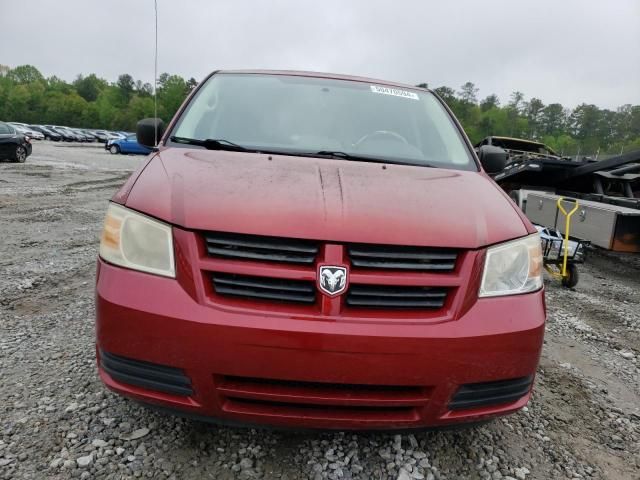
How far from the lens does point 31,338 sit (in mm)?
3033

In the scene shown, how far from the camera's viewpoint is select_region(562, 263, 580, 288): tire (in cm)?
504

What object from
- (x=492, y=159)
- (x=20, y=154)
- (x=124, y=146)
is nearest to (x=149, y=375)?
(x=492, y=159)

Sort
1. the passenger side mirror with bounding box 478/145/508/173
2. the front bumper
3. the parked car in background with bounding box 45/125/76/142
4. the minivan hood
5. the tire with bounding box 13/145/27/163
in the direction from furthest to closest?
the parked car in background with bounding box 45/125/76/142 < the tire with bounding box 13/145/27/163 < the passenger side mirror with bounding box 478/145/508/173 < the minivan hood < the front bumper

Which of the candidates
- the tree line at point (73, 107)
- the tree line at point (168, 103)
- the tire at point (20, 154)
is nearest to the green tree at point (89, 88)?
the tree line at point (168, 103)

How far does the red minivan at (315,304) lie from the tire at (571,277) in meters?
3.46

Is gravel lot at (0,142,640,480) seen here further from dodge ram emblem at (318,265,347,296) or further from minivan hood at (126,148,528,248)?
minivan hood at (126,148,528,248)

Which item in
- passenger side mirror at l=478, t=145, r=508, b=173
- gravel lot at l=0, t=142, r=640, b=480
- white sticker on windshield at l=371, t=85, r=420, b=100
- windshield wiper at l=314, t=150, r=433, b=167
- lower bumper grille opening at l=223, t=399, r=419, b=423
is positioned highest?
→ white sticker on windshield at l=371, t=85, r=420, b=100

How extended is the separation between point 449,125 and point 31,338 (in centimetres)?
287

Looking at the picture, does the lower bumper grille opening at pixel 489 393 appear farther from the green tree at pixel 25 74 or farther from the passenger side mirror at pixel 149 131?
the green tree at pixel 25 74

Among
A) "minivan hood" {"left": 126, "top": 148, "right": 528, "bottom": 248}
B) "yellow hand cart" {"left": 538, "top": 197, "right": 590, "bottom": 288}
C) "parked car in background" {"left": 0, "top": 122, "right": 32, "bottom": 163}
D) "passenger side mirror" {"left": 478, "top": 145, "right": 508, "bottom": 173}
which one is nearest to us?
"minivan hood" {"left": 126, "top": 148, "right": 528, "bottom": 248}

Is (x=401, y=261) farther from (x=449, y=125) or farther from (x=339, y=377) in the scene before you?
(x=449, y=125)

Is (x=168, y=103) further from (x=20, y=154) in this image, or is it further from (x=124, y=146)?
(x=20, y=154)

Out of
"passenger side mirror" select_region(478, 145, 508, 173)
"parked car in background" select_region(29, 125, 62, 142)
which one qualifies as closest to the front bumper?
"passenger side mirror" select_region(478, 145, 508, 173)

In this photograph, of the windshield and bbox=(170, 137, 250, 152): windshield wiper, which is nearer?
bbox=(170, 137, 250, 152): windshield wiper
